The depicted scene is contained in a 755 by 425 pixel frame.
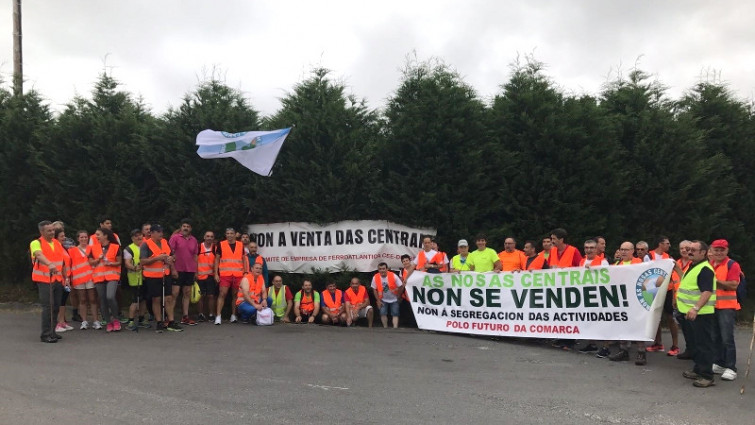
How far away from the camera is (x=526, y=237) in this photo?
11109mm

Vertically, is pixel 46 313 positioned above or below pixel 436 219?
below

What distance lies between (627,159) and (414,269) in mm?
5286

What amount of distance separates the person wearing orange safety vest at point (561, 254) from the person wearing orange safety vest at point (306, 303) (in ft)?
15.3

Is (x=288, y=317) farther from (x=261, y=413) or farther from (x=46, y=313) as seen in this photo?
(x=261, y=413)

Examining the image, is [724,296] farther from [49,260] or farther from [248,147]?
[49,260]

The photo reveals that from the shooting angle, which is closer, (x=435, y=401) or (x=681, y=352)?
(x=435, y=401)

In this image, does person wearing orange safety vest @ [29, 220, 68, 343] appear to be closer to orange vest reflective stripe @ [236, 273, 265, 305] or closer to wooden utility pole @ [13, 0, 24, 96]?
orange vest reflective stripe @ [236, 273, 265, 305]

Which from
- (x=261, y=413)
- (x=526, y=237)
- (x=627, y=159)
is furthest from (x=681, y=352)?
(x=261, y=413)

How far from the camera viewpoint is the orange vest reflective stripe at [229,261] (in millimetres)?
10938

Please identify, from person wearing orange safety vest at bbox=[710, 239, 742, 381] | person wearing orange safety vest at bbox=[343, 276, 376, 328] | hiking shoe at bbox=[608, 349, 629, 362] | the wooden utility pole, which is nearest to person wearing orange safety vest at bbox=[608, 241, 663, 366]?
hiking shoe at bbox=[608, 349, 629, 362]

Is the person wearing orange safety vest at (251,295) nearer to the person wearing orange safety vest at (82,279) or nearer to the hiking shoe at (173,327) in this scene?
the hiking shoe at (173,327)

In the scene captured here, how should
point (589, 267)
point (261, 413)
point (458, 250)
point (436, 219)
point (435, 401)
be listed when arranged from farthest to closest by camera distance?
point (436, 219), point (458, 250), point (589, 267), point (435, 401), point (261, 413)

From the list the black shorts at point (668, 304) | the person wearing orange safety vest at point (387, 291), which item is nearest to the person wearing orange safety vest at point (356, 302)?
the person wearing orange safety vest at point (387, 291)

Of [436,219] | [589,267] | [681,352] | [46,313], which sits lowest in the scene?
[681,352]
